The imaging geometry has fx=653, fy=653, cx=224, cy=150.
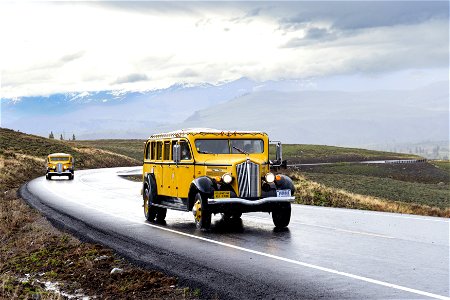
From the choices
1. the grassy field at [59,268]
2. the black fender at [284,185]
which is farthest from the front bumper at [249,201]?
the grassy field at [59,268]

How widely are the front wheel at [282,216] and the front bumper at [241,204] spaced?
1.53 ft

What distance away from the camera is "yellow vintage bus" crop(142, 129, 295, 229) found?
16.5 meters

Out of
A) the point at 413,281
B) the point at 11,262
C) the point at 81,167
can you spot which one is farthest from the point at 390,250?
the point at 81,167

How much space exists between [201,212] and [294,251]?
3924 mm

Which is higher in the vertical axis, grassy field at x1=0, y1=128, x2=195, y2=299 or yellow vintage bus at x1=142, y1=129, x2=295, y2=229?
yellow vintage bus at x1=142, y1=129, x2=295, y2=229

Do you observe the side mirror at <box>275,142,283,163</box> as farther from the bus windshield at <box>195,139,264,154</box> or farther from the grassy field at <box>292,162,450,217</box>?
the grassy field at <box>292,162,450,217</box>

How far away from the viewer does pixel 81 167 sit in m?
83.8

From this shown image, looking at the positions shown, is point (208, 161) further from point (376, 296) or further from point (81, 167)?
point (81, 167)

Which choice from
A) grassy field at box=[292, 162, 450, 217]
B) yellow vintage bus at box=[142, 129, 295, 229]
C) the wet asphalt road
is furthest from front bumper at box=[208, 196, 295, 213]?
grassy field at box=[292, 162, 450, 217]

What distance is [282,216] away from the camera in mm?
17500

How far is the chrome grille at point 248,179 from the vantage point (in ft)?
54.3

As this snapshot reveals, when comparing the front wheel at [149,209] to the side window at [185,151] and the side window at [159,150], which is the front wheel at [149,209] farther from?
the side window at [185,151]

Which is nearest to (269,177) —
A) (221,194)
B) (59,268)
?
(221,194)

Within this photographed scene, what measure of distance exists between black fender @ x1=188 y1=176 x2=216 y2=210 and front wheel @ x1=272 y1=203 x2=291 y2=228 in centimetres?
194
